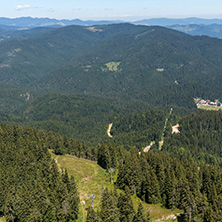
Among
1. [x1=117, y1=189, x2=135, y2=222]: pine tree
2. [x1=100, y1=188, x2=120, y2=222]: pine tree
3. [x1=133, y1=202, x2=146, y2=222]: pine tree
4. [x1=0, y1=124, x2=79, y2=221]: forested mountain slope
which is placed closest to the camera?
[x1=133, y1=202, x2=146, y2=222]: pine tree

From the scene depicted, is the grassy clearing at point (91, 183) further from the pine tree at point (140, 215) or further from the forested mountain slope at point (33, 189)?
the pine tree at point (140, 215)

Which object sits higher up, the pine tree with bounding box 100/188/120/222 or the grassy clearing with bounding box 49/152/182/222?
the pine tree with bounding box 100/188/120/222

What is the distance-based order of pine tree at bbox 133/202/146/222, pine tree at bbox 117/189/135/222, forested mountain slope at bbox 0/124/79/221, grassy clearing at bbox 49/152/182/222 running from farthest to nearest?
grassy clearing at bbox 49/152/182/222, pine tree at bbox 117/189/135/222, forested mountain slope at bbox 0/124/79/221, pine tree at bbox 133/202/146/222

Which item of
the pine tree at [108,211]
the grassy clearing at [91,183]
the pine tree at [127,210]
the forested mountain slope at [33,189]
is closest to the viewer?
the pine tree at [108,211]

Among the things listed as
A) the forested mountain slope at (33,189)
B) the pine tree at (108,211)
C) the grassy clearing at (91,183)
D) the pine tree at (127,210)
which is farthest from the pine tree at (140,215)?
the forested mountain slope at (33,189)

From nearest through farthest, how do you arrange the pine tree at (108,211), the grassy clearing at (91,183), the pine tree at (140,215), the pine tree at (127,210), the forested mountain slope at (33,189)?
the pine tree at (140,215) < the pine tree at (108,211) < the forested mountain slope at (33,189) < the pine tree at (127,210) < the grassy clearing at (91,183)

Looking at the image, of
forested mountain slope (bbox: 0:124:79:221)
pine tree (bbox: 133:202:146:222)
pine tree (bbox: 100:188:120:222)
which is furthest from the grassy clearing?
pine tree (bbox: 133:202:146:222)

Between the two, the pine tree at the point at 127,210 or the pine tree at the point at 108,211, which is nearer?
the pine tree at the point at 108,211

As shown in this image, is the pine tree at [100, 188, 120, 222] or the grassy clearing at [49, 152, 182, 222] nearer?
the pine tree at [100, 188, 120, 222]

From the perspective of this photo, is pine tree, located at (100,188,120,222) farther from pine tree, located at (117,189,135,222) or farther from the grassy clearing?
the grassy clearing
